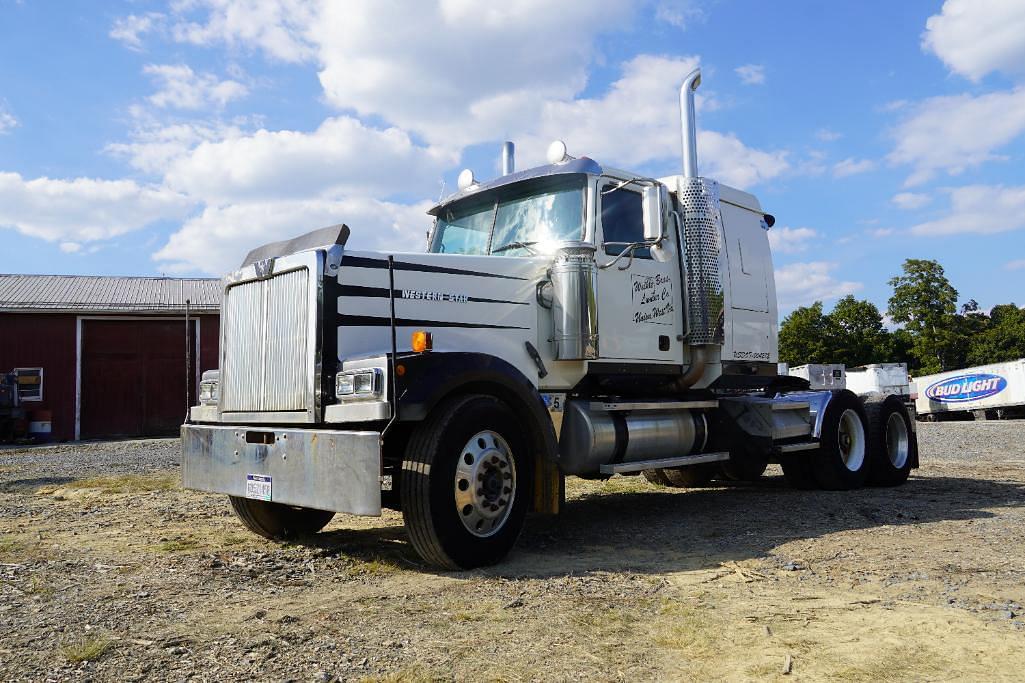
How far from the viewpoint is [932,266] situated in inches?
2167

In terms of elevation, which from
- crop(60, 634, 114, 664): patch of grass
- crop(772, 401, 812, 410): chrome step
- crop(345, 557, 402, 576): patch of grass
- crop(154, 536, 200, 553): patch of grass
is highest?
crop(772, 401, 812, 410): chrome step

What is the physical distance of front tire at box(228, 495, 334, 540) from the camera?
6.51m

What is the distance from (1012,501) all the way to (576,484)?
16.4ft

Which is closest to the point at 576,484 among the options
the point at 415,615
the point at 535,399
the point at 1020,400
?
the point at 535,399

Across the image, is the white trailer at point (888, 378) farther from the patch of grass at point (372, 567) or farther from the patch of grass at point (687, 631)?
the patch of grass at point (687, 631)

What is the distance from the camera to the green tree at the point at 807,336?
6209 cm

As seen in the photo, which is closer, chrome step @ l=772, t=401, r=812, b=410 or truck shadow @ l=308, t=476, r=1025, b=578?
truck shadow @ l=308, t=476, r=1025, b=578

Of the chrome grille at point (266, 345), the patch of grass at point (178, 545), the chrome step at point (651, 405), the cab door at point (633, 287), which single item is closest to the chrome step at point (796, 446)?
the chrome step at point (651, 405)

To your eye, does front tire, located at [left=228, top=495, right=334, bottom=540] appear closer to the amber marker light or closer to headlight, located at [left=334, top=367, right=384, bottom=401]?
headlight, located at [left=334, top=367, right=384, bottom=401]

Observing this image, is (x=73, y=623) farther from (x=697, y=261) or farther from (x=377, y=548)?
(x=697, y=261)

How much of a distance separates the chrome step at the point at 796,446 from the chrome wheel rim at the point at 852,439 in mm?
801

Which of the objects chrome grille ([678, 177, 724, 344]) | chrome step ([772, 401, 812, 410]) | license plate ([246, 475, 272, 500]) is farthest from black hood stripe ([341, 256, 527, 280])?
chrome step ([772, 401, 812, 410])

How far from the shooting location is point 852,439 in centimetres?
993

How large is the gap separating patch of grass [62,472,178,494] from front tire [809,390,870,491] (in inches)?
320
